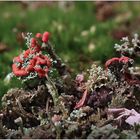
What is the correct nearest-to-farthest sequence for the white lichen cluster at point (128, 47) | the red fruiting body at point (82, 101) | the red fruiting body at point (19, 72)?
1. the red fruiting body at point (82, 101)
2. the red fruiting body at point (19, 72)
3. the white lichen cluster at point (128, 47)

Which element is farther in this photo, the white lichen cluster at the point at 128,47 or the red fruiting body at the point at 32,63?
the white lichen cluster at the point at 128,47

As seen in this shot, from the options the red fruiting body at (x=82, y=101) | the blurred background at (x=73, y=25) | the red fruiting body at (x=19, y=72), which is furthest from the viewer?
the blurred background at (x=73, y=25)

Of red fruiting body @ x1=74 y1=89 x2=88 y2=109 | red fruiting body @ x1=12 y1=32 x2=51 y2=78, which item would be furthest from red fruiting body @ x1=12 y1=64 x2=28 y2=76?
red fruiting body @ x1=74 y1=89 x2=88 y2=109

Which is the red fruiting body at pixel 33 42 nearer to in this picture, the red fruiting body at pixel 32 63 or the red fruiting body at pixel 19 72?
the red fruiting body at pixel 32 63

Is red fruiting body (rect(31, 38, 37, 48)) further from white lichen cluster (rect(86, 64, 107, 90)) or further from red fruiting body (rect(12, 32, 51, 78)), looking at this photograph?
white lichen cluster (rect(86, 64, 107, 90))

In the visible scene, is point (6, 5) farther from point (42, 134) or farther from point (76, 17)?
point (42, 134)

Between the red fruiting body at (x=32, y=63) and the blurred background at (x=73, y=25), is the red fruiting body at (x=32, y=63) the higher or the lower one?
the lower one

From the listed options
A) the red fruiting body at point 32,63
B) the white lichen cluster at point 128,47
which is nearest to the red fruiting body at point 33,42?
the red fruiting body at point 32,63

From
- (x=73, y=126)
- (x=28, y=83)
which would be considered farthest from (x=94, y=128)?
(x=28, y=83)
